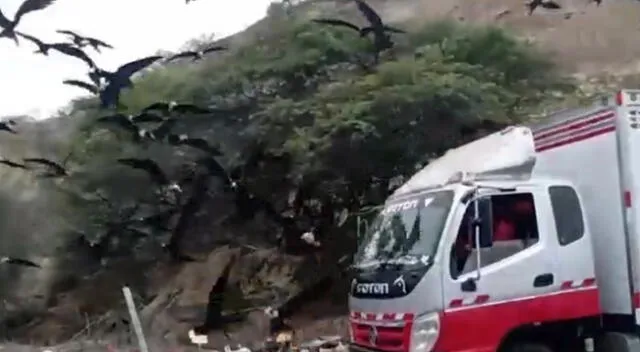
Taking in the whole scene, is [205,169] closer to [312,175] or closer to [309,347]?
[312,175]

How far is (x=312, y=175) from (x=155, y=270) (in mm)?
4354

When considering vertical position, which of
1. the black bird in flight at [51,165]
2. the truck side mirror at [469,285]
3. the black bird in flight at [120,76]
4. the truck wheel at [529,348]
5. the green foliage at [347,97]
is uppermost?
the green foliage at [347,97]

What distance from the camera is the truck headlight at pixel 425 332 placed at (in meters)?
7.67

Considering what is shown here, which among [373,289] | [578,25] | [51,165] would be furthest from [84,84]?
[578,25]

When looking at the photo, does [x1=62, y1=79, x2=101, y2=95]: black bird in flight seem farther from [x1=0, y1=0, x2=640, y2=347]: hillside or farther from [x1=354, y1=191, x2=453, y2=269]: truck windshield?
[x1=0, y1=0, x2=640, y2=347]: hillside

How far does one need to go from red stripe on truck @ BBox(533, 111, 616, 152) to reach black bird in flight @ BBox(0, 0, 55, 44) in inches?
163

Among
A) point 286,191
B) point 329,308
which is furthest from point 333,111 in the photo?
point 329,308

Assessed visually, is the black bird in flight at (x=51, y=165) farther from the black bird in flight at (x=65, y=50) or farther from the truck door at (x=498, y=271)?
the truck door at (x=498, y=271)

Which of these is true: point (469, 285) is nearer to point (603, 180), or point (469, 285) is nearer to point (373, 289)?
point (373, 289)

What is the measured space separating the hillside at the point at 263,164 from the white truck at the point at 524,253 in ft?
24.5

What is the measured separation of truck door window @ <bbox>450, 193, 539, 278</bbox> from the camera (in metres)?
7.73

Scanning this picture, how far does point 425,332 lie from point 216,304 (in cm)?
1049

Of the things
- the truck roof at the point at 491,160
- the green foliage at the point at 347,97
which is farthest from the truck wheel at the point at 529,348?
the green foliage at the point at 347,97

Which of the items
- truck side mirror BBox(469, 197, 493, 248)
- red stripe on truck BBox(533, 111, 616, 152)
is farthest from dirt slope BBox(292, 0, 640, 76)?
truck side mirror BBox(469, 197, 493, 248)
